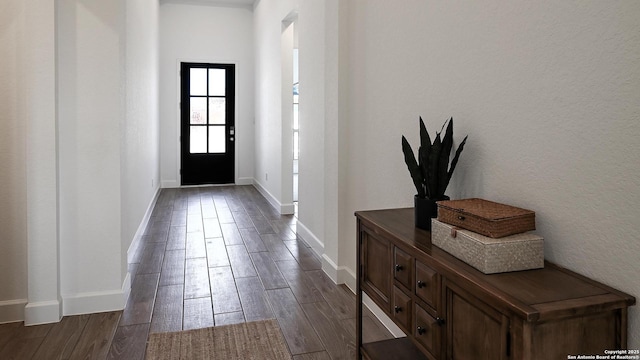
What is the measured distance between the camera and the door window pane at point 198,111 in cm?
778

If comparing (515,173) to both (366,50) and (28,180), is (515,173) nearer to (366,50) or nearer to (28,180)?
(366,50)

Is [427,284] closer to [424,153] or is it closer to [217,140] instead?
[424,153]

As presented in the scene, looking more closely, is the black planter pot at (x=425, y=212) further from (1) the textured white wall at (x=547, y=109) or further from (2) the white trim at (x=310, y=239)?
(2) the white trim at (x=310, y=239)

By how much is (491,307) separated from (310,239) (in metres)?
3.09

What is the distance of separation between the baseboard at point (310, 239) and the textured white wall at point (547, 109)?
1667 millimetres

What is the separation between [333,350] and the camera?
2.14 m

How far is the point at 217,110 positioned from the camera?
26.0 feet


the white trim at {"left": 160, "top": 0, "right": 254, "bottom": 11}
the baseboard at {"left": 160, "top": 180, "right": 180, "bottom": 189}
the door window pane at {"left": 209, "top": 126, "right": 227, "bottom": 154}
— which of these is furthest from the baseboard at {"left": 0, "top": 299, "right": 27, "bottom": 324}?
the white trim at {"left": 160, "top": 0, "right": 254, "bottom": 11}

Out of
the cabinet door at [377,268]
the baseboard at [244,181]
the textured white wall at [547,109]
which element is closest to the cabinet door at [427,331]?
the cabinet door at [377,268]

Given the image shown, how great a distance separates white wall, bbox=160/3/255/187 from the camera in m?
7.57

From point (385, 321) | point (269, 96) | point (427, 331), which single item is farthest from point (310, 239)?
point (269, 96)

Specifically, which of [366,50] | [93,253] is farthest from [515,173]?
[93,253]

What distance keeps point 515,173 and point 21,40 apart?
249 centimetres

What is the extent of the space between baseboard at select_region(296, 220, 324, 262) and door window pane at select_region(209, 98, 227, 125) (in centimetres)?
410
